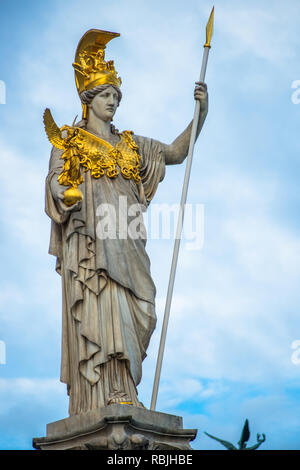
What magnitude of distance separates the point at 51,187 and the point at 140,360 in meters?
2.68

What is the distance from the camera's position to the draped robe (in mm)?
13414

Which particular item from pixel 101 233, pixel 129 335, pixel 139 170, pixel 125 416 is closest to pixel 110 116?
pixel 139 170

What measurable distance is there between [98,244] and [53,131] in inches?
65.8

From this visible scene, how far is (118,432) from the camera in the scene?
1248 cm

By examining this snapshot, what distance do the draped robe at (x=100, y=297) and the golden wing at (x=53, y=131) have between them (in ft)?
1.45

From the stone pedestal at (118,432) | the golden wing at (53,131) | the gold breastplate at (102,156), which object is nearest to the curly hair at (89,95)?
the gold breastplate at (102,156)

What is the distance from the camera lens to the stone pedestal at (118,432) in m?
12.5

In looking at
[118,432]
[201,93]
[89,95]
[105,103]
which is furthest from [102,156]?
[118,432]

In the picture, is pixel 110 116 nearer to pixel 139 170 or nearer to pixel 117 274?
pixel 139 170

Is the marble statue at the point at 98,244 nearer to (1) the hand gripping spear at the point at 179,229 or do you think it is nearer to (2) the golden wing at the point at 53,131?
(2) the golden wing at the point at 53,131

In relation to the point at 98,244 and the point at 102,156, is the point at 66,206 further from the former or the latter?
the point at 102,156

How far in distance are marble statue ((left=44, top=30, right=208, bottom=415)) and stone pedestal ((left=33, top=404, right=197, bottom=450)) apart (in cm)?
35

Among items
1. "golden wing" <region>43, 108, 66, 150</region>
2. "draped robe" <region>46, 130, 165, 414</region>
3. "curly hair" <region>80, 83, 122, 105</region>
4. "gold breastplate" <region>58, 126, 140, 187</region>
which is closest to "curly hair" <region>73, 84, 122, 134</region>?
"curly hair" <region>80, 83, 122, 105</region>

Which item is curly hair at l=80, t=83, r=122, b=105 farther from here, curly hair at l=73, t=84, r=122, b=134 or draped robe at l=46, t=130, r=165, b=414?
draped robe at l=46, t=130, r=165, b=414
